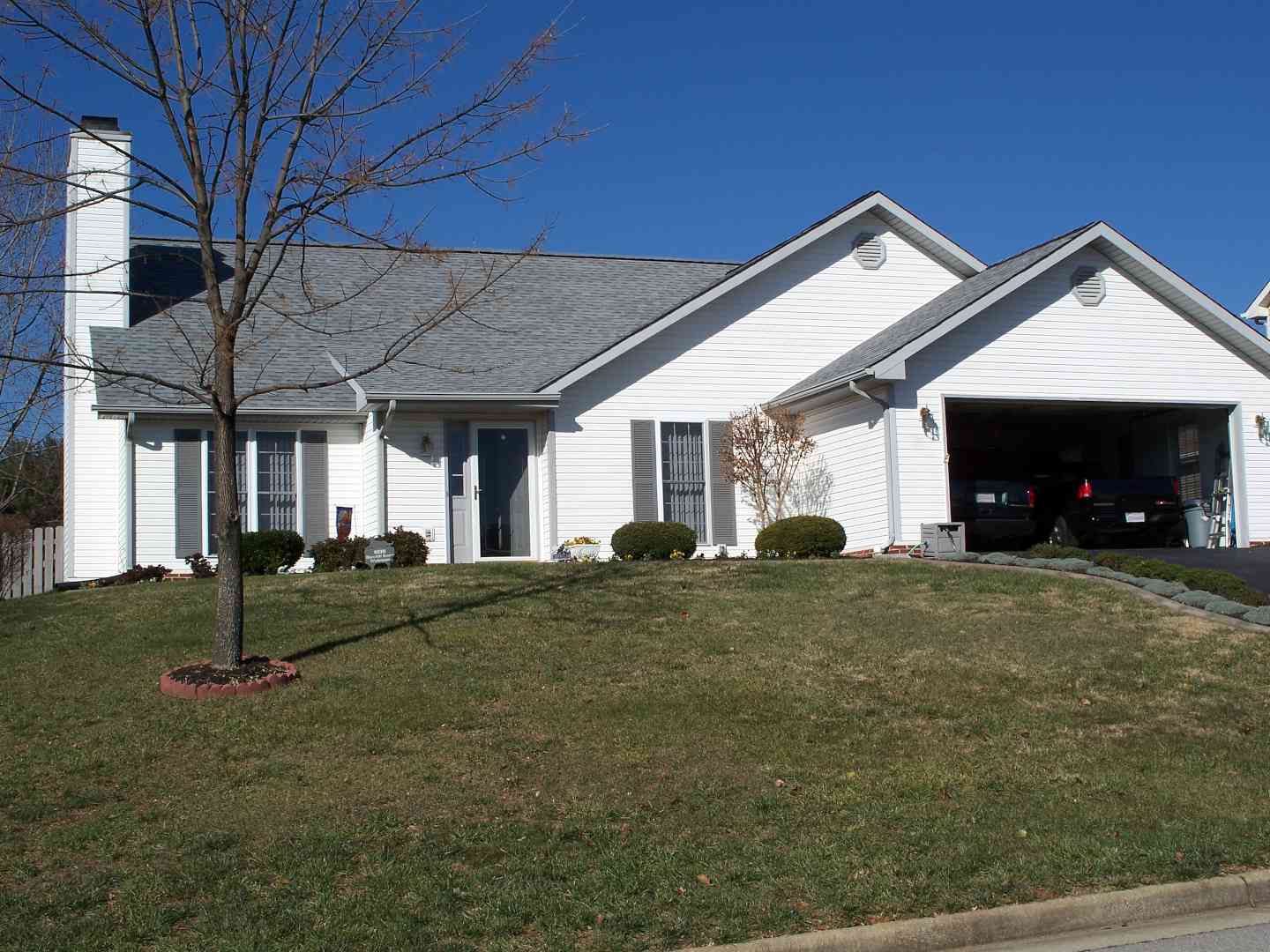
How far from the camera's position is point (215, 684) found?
1066 cm

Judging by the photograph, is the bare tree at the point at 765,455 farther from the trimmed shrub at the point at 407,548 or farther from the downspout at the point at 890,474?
the trimmed shrub at the point at 407,548

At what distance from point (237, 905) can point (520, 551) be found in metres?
13.8

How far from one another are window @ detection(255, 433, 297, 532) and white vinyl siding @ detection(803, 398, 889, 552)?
8084 mm

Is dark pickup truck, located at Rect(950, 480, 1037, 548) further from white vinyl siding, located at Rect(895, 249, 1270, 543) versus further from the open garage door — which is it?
white vinyl siding, located at Rect(895, 249, 1270, 543)

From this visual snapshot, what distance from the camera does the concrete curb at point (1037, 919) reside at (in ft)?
21.1

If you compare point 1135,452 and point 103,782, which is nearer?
point 103,782

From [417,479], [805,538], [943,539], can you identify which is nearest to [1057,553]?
[943,539]

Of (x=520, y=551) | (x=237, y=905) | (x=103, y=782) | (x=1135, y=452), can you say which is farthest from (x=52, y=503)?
(x=237, y=905)

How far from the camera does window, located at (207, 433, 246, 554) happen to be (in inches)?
772

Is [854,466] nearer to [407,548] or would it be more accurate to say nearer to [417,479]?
[417,479]

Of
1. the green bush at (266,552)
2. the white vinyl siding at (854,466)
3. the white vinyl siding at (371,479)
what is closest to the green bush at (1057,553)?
the white vinyl siding at (854,466)

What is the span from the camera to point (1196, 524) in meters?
21.6

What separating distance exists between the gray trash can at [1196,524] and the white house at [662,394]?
1.80ft

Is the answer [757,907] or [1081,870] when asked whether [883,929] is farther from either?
[1081,870]
